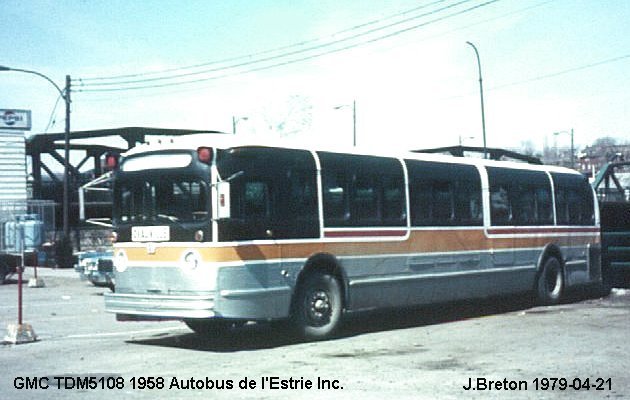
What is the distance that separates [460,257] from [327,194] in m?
3.85

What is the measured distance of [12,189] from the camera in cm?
5441

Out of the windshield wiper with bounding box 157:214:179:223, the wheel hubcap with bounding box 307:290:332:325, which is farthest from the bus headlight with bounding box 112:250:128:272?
the wheel hubcap with bounding box 307:290:332:325

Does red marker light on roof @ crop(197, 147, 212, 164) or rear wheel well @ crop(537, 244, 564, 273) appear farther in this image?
rear wheel well @ crop(537, 244, 564, 273)

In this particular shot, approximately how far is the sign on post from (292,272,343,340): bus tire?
148 feet

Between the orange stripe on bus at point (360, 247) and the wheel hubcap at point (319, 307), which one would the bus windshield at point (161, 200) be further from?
the wheel hubcap at point (319, 307)

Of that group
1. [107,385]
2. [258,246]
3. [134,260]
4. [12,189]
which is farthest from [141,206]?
[12,189]

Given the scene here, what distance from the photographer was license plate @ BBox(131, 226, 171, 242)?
12219mm

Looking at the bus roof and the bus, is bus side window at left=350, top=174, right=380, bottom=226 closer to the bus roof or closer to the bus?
the bus

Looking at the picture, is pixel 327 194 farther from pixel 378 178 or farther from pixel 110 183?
pixel 110 183

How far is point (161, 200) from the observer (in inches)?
490

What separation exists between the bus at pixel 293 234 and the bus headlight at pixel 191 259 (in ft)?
0.05

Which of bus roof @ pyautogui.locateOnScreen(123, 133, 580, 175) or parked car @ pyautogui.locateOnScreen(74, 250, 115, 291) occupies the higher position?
bus roof @ pyautogui.locateOnScreen(123, 133, 580, 175)

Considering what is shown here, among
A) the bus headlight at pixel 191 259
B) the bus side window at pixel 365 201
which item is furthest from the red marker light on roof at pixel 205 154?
the bus side window at pixel 365 201

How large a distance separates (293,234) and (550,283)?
825cm
